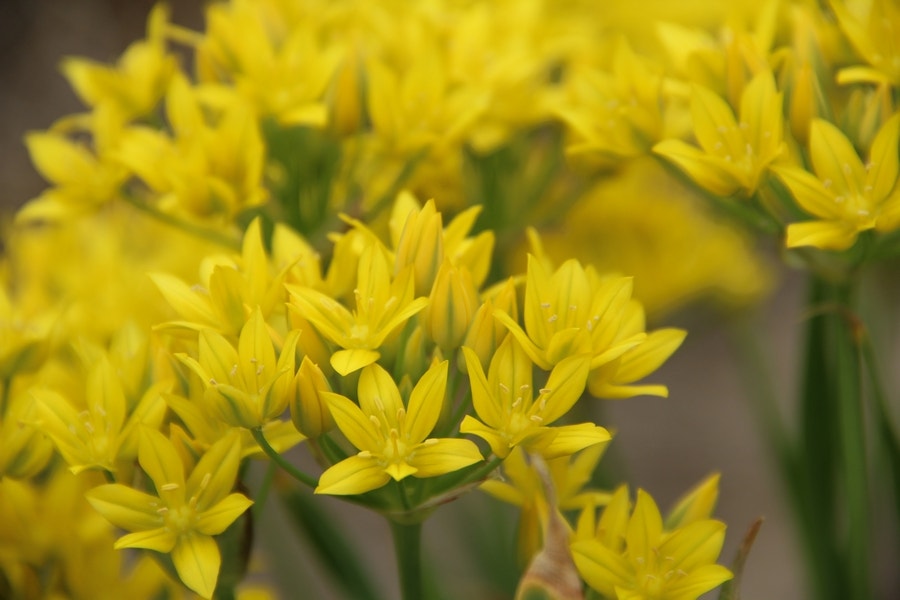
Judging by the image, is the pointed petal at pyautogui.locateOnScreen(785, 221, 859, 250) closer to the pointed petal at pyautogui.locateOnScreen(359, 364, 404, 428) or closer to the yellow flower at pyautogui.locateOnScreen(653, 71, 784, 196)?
the yellow flower at pyautogui.locateOnScreen(653, 71, 784, 196)

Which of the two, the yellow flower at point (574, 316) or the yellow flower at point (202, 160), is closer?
the yellow flower at point (574, 316)

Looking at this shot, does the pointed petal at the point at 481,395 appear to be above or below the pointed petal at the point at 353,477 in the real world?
above

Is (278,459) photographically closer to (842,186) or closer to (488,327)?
(488,327)

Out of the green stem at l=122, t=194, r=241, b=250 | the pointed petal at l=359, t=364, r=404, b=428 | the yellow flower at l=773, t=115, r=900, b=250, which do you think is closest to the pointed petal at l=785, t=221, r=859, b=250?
the yellow flower at l=773, t=115, r=900, b=250

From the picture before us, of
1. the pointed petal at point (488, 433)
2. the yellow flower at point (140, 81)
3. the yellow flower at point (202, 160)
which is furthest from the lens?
the yellow flower at point (140, 81)

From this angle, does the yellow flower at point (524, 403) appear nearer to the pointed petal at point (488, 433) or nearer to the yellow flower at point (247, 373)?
the pointed petal at point (488, 433)

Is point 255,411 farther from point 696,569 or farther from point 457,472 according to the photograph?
point 696,569

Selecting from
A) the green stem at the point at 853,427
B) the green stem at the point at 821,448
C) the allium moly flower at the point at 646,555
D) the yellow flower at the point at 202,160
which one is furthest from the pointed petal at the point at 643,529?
the yellow flower at the point at 202,160
